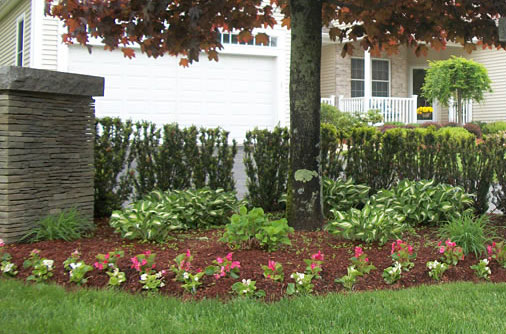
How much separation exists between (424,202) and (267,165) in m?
1.92

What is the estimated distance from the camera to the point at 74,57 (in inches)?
574

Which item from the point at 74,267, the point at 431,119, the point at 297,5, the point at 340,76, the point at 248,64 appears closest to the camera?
the point at 74,267

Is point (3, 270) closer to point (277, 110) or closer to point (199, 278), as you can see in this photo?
point (199, 278)

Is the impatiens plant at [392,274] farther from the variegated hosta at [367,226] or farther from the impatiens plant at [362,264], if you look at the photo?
the variegated hosta at [367,226]

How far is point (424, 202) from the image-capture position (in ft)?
19.8

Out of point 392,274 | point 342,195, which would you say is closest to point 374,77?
point 342,195

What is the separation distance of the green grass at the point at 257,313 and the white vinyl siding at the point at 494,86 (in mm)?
19500

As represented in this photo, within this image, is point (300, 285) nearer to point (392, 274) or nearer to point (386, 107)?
point (392, 274)

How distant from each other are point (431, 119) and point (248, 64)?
30.2 feet

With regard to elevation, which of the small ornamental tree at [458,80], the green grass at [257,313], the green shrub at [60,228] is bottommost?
the green grass at [257,313]

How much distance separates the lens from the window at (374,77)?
2152 centimetres

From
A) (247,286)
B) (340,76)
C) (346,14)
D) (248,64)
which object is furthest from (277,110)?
(247,286)

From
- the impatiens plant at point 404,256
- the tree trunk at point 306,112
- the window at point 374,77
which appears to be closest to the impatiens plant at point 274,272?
the impatiens plant at point 404,256

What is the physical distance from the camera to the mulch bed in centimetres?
407
